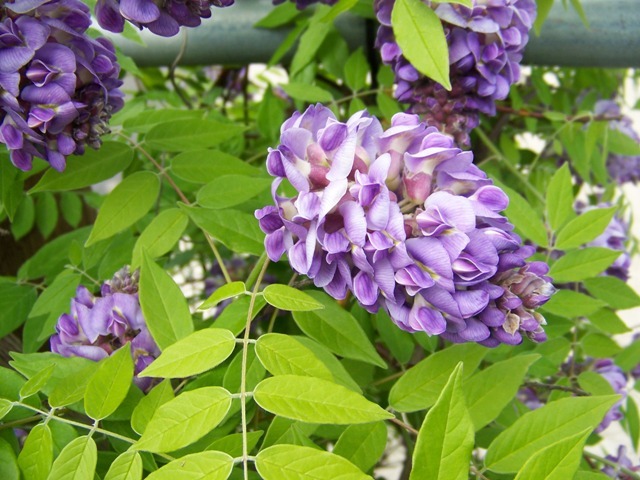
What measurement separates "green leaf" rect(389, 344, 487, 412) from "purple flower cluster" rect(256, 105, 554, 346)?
63 mm

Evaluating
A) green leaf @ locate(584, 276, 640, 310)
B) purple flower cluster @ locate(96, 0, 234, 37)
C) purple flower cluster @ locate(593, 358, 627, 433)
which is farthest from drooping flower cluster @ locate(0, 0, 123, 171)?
purple flower cluster @ locate(593, 358, 627, 433)

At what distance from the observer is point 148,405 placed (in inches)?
18.6

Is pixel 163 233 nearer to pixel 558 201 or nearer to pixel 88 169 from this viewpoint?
pixel 88 169

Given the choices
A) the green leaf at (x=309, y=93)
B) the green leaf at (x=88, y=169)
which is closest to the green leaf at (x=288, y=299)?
the green leaf at (x=88, y=169)

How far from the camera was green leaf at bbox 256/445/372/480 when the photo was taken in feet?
1.25

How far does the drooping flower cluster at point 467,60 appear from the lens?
0.60 meters

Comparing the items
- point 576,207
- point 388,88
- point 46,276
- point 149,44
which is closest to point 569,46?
point 388,88

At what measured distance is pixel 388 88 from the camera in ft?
2.80

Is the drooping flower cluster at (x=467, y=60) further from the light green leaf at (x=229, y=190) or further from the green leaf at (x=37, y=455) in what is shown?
the green leaf at (x=37, y=455)

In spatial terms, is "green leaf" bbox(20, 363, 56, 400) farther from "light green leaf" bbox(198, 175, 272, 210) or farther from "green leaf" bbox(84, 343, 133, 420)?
"light green leaf" bbox(198, 175, 272, 210)

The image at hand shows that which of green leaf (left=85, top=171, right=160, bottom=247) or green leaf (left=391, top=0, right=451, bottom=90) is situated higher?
green leaf (left=391, top=0, right=451, bottom=90)

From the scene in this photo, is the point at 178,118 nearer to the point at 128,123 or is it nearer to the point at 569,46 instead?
the point at 128,123

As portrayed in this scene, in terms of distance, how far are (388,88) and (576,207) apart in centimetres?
44

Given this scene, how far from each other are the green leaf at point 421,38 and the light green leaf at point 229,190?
0.60ft
